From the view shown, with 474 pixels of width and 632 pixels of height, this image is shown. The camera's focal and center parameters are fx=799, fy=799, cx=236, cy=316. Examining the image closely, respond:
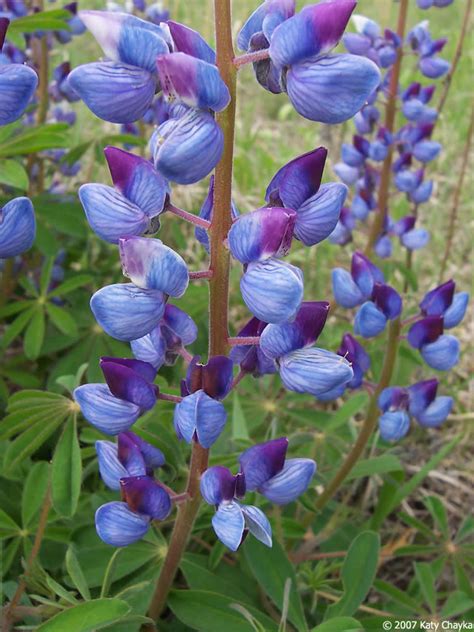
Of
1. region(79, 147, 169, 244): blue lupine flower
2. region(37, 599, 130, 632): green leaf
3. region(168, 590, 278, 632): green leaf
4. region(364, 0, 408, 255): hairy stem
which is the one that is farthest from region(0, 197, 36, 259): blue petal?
region(364, 0, 408, 255): hairy stem

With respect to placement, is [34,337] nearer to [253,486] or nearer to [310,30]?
[253,486]

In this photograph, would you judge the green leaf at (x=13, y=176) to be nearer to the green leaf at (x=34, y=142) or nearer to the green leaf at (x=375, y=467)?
the green leaf at (x=34, y=142)

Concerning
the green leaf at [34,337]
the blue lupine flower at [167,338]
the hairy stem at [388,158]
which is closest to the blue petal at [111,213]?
the blue lupine flower at [167,338]

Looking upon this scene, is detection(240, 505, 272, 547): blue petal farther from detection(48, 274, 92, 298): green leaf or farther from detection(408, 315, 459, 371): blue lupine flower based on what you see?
detection(48, 274, 92, 298): green leaf

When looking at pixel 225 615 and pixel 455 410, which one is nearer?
pixel 225 615

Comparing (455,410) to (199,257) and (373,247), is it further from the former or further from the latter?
(199,257)

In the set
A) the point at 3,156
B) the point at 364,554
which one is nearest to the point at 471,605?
the point at 364,554
